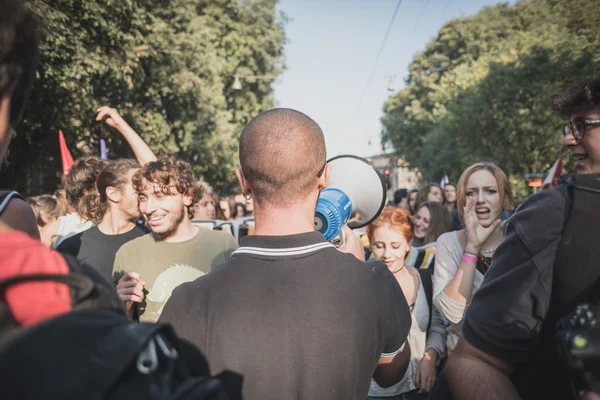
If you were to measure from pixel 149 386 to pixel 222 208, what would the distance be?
915 centimetres

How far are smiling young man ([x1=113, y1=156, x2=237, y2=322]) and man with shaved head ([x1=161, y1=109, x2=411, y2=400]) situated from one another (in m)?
1.26

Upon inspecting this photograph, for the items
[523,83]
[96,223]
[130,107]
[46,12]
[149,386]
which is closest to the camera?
[149,386]

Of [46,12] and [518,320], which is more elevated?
[46,12]

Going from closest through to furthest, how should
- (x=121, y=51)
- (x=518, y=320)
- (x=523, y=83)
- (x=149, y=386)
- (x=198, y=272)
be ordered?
(x=149, y=386)
(x=518, y=320)
(x=198, y=272)
(x=121, y=51)
(x=523, y=83)

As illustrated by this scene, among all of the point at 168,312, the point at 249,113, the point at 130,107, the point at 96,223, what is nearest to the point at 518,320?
the point at 168,312

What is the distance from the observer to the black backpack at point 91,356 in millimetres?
650

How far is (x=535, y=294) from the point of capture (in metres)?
1.41

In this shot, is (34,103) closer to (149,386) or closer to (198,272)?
(198,272)

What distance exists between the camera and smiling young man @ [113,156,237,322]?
2764mm

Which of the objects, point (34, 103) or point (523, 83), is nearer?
point (34, 103)

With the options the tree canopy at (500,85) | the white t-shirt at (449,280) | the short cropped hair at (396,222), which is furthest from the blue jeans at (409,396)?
the tree canopy at (500,85)

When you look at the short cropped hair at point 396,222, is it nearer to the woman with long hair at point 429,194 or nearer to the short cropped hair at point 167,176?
the short cropped hair at point 167,176

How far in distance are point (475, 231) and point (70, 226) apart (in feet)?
10.4

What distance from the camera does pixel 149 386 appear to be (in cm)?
75
